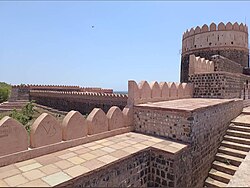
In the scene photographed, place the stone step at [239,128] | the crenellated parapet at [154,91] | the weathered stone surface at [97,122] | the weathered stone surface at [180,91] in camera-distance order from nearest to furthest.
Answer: the weathered stone surface at [97,122]
the crenellated parapet at [154,91]
the stone step at [239,128]
the weathered stone surface at [180,91]

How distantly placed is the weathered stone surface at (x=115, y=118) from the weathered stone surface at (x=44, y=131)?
1.23 metres

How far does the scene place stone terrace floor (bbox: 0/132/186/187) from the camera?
8.13 feet

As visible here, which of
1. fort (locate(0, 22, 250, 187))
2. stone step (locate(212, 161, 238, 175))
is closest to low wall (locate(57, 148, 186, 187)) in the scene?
fort (locate(0, 22, 250, 187))

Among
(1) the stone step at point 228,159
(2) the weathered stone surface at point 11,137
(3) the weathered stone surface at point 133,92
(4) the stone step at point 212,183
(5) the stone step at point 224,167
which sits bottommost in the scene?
(4) the stone step at point 212,183

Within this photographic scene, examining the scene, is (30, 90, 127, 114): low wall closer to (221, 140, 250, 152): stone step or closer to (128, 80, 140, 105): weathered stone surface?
(128, 80, 140, 105): weathered stone surface

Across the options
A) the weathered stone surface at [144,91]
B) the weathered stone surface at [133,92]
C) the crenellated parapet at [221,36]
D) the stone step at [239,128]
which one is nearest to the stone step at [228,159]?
the stone step at [239,128]

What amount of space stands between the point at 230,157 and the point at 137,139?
2532 millimetres

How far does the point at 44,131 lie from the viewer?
10.8ft

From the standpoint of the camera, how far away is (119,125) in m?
4.65

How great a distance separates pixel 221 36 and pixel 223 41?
0.34m

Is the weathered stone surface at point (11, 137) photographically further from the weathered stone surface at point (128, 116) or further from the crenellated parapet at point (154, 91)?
the crenellated parapet at point (154, 91)

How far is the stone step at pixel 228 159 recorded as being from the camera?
15.4ft

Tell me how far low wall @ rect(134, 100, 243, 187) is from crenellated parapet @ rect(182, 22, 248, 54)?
8.37 metres

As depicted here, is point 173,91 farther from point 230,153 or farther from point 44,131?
point 44,131
